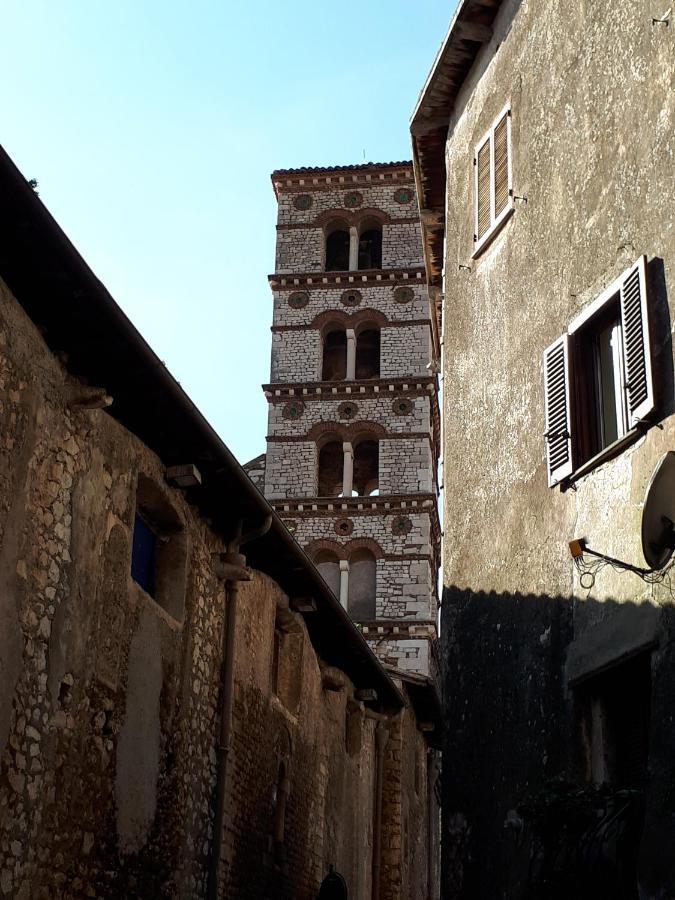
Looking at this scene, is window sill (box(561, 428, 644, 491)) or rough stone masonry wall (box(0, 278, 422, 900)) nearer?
window sill (box(561, 428, 644, 491))

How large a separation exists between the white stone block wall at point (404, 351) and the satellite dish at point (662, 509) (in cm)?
2619

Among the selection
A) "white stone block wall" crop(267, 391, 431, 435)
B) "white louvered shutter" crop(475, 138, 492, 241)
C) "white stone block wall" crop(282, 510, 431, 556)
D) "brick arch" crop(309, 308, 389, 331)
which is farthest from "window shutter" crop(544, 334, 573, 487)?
"brick arch" crop(309, 308, 389, 331)

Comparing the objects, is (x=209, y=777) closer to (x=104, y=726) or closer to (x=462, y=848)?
(x=104, y=726)

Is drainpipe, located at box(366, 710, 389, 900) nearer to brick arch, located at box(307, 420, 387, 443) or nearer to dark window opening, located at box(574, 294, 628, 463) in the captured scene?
dark window opening, located at box(574, 294, 628, 463)

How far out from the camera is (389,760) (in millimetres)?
20250

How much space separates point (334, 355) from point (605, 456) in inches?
1082

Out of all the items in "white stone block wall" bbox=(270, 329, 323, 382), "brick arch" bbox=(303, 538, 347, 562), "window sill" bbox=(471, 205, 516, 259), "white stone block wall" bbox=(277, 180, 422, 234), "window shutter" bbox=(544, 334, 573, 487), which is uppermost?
"white stone block wall" bbox=(277, 180, 422, 234)

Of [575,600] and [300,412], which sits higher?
[300,412]

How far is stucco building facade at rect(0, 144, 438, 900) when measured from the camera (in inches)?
299

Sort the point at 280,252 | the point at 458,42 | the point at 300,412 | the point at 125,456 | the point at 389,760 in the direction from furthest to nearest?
the point at 280,252, the point at 300,412, the point at 389,760, the point at 458,42, the point at 125,456

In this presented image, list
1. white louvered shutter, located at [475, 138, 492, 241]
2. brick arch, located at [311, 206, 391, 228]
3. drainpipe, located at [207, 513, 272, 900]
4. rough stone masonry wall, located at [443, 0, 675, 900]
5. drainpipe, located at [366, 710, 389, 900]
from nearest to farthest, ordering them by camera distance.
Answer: rough stone masonry wall, located at [443, 0, 675, 900], white louvered shutter, located at [475, 138, 492, 241], drainpipe, located at [207, 513, 272, 900], drainpipe, located at [366, 710, 389, 900], brick arch, located at [311, 206, 391, 228]

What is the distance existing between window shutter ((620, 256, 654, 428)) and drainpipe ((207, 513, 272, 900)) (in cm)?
499

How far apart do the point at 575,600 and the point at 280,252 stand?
28737mm

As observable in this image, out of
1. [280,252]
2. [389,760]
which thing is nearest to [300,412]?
[280,252]
